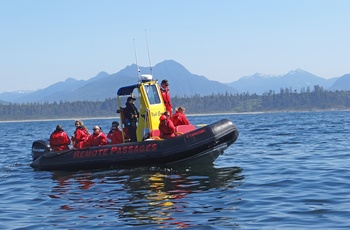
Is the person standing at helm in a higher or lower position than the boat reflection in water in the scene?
higher

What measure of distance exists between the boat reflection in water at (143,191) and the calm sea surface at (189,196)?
0.8 inches

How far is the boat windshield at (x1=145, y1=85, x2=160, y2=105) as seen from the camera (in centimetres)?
1847

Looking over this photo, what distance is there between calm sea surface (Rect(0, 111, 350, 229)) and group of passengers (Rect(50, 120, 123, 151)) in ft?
3.89

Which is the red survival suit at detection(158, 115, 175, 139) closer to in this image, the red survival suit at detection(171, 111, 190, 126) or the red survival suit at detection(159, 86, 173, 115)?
the red survival suit at detection(171, 111, 190, 126)

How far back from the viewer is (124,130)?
18.8 m

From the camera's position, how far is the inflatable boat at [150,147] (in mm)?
16969

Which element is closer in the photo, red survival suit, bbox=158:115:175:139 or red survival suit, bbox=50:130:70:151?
red survival suit, bbox=158:115:175:139

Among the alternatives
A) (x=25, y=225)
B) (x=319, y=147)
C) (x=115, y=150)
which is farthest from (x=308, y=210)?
(x=319, y=147)

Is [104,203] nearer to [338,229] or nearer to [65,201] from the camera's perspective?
[65,201]

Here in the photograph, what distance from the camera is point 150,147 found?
17156 millimetres

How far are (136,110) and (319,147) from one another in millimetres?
9515

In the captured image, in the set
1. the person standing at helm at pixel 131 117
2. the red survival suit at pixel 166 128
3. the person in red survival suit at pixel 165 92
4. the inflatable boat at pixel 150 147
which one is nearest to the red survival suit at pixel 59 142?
the inflatable boat at pixel 150 147

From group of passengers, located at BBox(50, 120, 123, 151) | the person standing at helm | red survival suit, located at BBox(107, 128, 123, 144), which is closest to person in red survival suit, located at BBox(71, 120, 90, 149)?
group of passengers, located at BBox(50, 120, 123, 151)

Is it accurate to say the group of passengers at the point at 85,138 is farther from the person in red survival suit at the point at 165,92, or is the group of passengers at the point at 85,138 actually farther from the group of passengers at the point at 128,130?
the person in red survival suit at the point at 165,92
